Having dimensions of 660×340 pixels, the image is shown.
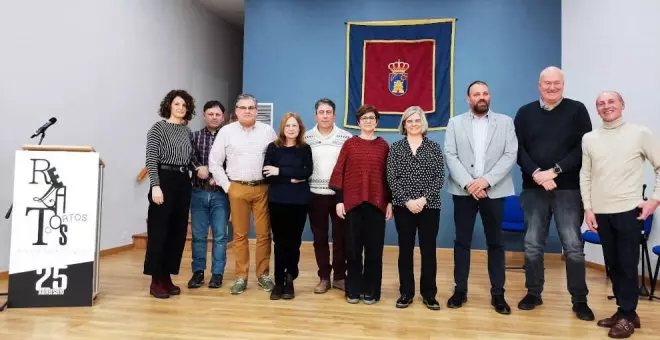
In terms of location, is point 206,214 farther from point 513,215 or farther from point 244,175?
point 513,215

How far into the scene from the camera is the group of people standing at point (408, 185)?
2.61 m

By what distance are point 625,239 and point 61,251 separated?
336 cm

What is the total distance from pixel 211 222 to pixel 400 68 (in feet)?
10.6

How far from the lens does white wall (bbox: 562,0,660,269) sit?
3.82m

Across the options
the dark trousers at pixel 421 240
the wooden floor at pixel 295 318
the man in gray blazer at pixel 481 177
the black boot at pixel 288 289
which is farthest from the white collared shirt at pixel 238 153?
the man in gray blazer at pixel 481 177

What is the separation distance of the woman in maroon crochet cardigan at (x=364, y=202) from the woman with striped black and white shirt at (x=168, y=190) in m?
1.07

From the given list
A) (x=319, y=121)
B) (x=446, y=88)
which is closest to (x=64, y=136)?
(x=319, y=121)

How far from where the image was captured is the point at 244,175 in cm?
313

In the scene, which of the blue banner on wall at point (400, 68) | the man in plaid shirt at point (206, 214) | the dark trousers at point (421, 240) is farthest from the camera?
the blue banner on wall at point (400, 68)

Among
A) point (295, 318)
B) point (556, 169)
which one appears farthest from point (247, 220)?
point (556, 169)

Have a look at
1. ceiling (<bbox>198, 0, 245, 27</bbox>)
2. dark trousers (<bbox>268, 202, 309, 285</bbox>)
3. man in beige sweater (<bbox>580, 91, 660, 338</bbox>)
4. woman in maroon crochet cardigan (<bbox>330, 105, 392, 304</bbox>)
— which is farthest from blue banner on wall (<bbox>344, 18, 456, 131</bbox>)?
man in beige sweater (<bbox>580, 91, 660, 338</bbox>)

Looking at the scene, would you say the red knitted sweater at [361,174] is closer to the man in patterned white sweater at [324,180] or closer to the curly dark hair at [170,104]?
the man in patterned white sweater at [324,180]

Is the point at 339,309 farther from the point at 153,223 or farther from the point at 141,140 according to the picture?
the point at 141,140

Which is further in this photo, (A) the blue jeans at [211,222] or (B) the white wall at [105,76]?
(B) the white wall at [105,76]
